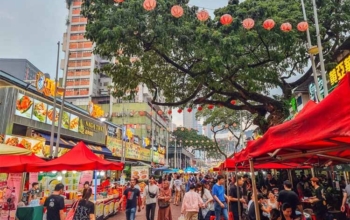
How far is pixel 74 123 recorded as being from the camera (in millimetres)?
21719

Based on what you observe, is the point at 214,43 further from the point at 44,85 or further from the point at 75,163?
the point at 44,85

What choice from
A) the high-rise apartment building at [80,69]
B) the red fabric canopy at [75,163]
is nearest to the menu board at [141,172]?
the red fabric canopy at [75,163]

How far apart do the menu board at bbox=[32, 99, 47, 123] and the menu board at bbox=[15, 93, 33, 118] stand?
1.26ft

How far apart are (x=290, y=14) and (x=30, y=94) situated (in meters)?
14.4

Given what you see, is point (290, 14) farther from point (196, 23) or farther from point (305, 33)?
point (196, 23)

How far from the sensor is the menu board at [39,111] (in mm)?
17000

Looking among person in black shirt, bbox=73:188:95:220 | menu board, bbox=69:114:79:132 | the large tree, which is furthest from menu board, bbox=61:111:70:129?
person in black shirt, bbox=73:188:95:220

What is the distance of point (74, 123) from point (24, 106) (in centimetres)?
595

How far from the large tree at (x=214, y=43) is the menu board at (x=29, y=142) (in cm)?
653

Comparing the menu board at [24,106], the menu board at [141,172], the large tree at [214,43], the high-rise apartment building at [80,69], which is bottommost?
the menu board at [141,172]

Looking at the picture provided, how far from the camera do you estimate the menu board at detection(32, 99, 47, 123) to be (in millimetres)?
17000

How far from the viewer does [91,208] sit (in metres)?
5.80

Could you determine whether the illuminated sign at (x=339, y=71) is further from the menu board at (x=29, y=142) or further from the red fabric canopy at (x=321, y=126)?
the menu board at (x=29, y=142)

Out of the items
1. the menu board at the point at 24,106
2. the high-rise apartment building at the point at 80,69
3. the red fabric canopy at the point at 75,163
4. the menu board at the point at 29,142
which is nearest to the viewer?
the red fabric canopy at the point at 75,163
